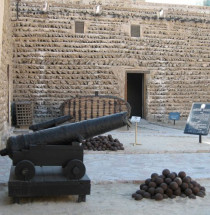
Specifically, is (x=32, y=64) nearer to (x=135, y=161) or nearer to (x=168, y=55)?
(x=168, y=55)

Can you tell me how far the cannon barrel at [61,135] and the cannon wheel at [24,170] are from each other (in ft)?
0.61

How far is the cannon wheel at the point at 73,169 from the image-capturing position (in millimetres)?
4344

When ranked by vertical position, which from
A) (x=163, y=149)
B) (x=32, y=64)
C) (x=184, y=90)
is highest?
(x=32, y=64)

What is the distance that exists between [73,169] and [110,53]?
11080 millimetres

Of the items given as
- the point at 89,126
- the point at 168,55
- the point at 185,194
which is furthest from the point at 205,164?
the point at 168,55

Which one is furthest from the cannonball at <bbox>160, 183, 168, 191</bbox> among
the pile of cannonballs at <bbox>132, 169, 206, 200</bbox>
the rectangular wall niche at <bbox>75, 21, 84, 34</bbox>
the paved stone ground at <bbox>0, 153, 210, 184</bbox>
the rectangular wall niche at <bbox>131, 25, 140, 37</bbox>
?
the rectangular wall niche at <bbox>131, 25, 140, 37</bbox>

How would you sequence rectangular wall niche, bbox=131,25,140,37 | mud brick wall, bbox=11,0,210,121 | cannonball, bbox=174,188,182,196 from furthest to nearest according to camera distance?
1. rectangular wall niche, bbox=131,25,140,37
2. mud brick wall, bbox=11,0,210,121
3. cannonball, bbox=174,188,182,196

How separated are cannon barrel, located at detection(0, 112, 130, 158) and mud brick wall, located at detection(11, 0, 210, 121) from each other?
9959 mm

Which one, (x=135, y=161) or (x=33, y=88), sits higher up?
(x=33, y=88)

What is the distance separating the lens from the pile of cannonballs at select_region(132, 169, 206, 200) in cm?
465

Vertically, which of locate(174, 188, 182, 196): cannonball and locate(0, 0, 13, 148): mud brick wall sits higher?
locate(0, 0, 13, 148): mud brick wall

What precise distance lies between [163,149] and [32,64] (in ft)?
24.1

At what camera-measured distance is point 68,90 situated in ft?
47.6

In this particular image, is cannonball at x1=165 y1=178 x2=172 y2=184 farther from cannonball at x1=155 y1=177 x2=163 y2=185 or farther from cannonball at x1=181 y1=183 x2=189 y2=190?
cannonball at x1=181 y1=183 x2=189 y2=190
